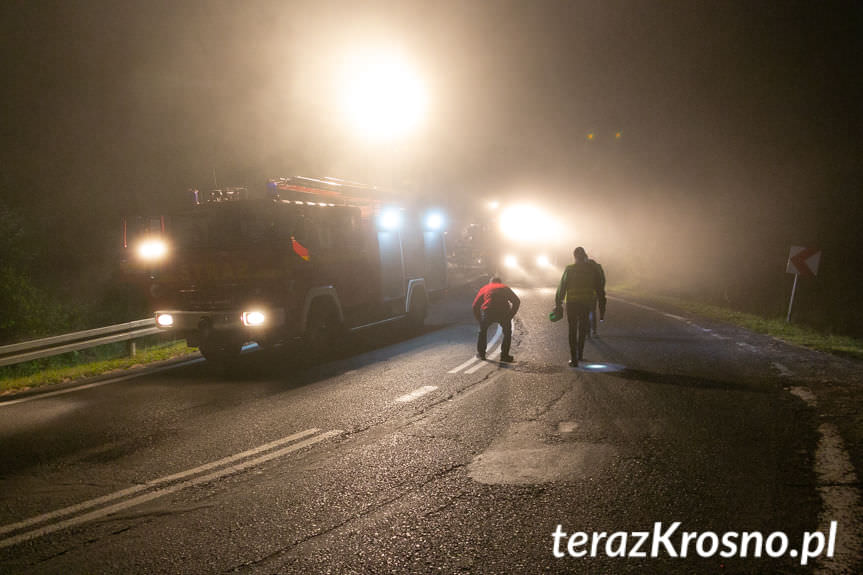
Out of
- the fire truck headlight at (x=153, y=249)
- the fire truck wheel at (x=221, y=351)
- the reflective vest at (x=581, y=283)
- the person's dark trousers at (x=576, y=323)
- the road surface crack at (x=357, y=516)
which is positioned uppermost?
the fire truck headlight at (x=153, y=249)

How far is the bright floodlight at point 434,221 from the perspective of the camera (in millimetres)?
15632

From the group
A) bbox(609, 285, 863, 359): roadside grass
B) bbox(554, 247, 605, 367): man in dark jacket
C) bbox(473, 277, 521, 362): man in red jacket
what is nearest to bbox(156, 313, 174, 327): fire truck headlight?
bbox(473, 277, 521, 362): man in red jacket

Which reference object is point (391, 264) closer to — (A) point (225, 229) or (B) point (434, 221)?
(B) point (434, 221)

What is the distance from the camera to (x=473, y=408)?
22.3 ft

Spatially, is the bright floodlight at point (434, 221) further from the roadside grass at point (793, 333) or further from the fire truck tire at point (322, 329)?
the roadside grass at point (793, 333)

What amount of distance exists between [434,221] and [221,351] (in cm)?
699

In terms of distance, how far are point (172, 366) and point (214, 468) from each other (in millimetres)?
6229

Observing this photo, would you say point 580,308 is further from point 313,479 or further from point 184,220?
point 184,220

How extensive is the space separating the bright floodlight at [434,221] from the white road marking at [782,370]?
8.79 meters

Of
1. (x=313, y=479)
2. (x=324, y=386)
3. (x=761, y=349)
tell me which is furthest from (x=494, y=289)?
(x=313, y=479)

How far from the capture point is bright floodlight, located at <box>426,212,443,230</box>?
15632 mm

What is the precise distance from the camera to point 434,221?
1593cm

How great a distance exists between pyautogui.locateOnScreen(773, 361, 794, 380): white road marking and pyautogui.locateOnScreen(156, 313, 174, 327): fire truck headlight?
9.82m

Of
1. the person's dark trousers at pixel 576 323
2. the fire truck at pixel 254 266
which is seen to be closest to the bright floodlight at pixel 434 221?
the fire truck at pixel 254 266
